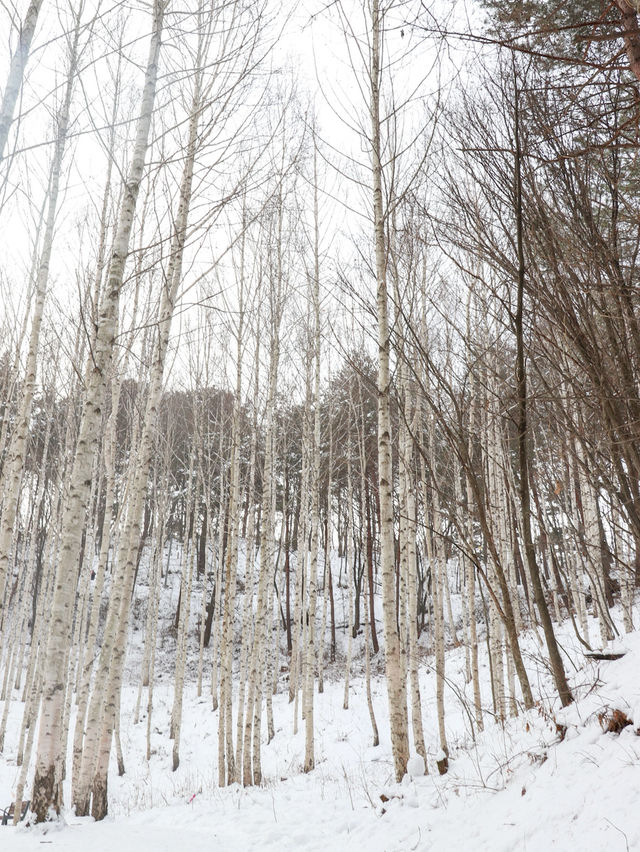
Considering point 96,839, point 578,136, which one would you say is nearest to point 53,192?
point 578,136

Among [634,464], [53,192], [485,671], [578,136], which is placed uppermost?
[53,192]

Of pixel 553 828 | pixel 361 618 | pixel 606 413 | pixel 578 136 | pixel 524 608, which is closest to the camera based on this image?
pixel 553 828

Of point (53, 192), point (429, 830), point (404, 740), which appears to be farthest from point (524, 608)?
point (53, 192)

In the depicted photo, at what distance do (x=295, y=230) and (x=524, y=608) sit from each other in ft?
52.4

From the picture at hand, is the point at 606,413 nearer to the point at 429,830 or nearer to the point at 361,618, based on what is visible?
the point at 429,830

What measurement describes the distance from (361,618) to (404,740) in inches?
696

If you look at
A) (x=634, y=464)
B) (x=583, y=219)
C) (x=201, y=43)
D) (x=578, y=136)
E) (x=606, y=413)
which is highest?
(x=201, y=43)

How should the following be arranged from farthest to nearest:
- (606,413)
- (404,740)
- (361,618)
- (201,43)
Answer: (361,618)
(201,43)
(404,740)
(606,413)

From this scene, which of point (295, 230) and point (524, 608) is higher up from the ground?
point (295, 230)

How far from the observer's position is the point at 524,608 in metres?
18.3

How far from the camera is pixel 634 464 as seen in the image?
11.2 ft

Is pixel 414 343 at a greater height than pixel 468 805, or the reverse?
pixel 414 343

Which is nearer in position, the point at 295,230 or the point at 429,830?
the point at 429,830

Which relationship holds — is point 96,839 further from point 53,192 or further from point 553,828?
point 53,192
